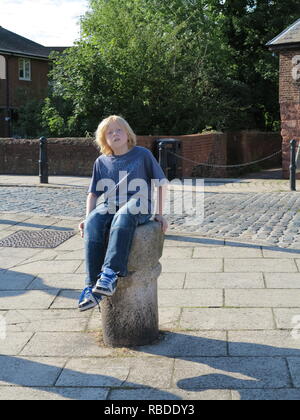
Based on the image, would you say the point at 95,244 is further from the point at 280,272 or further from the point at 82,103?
the point at 82,103

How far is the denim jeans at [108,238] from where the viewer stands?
4.25m

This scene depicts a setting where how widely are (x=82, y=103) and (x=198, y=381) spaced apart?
1623cm

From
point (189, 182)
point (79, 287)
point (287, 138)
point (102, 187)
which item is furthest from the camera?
point (287, 138)

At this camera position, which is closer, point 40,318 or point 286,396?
point 286,396

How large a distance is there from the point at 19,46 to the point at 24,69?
133cm

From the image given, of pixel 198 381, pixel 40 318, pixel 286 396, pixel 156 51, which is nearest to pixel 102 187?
pixel 40 318

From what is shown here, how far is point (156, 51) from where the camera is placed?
20266 mm

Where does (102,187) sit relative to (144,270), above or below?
above

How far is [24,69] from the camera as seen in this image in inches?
1469

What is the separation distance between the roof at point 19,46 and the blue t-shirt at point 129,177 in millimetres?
31750

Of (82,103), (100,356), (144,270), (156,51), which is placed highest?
(156,51)

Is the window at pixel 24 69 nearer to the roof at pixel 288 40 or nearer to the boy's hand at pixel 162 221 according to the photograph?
the roof at pixel 288 40

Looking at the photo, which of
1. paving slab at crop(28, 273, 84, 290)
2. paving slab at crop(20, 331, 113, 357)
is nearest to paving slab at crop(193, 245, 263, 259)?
paving slab at crop(28, 273, 84, 290)

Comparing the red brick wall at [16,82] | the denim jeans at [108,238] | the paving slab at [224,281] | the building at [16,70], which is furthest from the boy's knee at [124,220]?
the building at [16,70]
